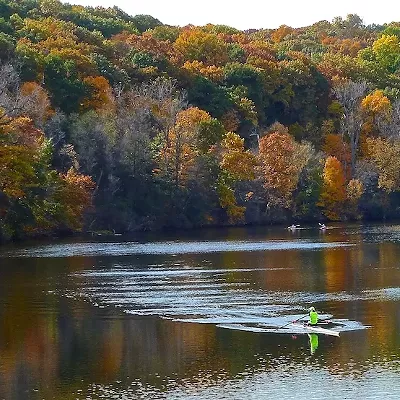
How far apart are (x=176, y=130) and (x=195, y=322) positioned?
73334mm

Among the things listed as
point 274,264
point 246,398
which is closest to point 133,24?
point 274,264

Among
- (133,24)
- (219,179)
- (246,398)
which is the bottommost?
(246,398)

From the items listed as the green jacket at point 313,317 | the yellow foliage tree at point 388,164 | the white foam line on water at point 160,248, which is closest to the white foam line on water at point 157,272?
the white foam line on water at point 160,248

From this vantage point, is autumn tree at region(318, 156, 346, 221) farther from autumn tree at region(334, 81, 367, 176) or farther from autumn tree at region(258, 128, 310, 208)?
autumn tree at region(334, 81, 367, 176)

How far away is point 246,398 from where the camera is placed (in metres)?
37.7

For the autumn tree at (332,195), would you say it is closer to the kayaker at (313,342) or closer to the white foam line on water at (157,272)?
the white foam line on water at (157,272)

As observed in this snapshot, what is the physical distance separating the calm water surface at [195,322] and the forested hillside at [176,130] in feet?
67.3

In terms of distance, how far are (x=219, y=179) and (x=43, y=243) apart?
35.2 metres

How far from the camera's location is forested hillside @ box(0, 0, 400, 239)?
10900 centimetres

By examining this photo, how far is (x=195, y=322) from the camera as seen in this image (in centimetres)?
5284

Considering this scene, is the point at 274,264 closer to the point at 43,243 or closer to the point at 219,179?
the point at 43,243

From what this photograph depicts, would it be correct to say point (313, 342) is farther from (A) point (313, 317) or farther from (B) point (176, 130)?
(B) point (176, 130)

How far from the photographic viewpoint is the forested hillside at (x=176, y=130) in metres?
109

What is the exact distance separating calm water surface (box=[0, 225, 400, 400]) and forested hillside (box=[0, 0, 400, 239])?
20515mm
